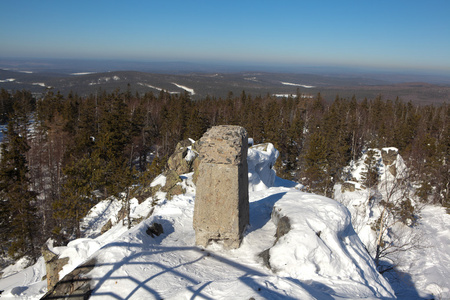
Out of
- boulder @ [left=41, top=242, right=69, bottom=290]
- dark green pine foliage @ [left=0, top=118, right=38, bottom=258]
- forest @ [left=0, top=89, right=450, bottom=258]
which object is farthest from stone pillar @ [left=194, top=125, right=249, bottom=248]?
dark green pine foliage @ [left=0, top=118, right=38, bottom=258]

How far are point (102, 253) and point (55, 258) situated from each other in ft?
19.2

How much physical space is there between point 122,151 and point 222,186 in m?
26.5

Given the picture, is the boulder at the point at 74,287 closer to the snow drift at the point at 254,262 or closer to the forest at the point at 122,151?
the snow drift at the point at 254,262

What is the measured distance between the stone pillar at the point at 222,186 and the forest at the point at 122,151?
8.96m

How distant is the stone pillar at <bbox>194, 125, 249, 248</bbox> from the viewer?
9023 mm

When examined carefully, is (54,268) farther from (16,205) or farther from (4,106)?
(4,106)

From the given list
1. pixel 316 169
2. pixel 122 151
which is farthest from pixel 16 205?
pixel 316 169

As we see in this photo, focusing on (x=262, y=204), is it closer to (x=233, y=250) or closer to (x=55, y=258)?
(x=233, y=250)

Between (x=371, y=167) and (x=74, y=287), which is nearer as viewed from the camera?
(x=74, y=287)

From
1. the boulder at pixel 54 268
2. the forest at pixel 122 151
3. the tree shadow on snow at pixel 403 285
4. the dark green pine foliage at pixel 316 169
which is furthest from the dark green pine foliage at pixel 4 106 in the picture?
the tree shadow on snow at pixel 403 285

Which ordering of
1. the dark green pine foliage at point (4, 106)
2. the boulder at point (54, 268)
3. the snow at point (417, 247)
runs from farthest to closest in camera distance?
the dark green pine foliage at point (4, 106) → the snow at point (417, 247) → the boulder at point (54, 268)

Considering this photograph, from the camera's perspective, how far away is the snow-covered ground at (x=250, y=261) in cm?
693

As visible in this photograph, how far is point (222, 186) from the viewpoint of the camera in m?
9.20

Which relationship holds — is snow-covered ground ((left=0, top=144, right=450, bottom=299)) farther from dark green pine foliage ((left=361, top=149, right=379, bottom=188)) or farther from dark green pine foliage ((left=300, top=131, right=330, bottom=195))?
dark green pine foliage ((left=361, top=149, right=379, bottom=188))
